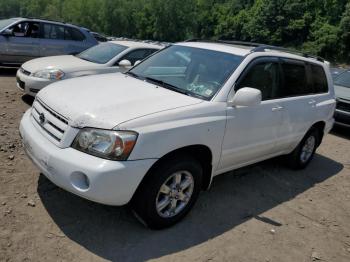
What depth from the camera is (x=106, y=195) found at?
3020 millimetres

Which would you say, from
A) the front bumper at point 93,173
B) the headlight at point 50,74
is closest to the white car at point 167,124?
the front bumper at point 93,173

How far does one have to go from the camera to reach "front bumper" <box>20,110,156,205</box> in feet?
9.69

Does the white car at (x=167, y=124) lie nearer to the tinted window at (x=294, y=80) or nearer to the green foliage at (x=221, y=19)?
the tinted window at (x=294, y=80)

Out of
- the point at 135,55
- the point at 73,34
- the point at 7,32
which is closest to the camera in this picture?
the point at 135,55

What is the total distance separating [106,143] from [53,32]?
8.29 metres

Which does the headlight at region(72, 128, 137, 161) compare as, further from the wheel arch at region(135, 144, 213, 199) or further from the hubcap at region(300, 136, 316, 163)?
the hubcap at region(300, 136, 316, 163)

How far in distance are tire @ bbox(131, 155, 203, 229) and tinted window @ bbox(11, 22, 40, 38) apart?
7925 millimetres

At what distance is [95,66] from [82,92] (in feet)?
13.1

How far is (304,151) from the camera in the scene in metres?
5.64

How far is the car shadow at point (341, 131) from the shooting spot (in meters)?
8.39

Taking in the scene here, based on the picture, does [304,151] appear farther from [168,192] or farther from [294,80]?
[168,192]

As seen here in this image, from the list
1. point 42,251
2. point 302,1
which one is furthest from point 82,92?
point 302,1

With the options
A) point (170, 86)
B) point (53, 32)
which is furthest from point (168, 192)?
point (53, 32)

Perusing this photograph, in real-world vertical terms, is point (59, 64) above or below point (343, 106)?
above
